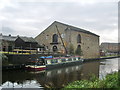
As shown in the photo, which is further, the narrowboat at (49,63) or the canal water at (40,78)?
the narrowboat at (49,63)

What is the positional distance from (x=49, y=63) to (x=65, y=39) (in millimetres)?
17604

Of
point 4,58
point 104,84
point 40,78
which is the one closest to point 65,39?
point 4,58

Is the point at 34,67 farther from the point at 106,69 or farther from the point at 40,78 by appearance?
the point at 106,69

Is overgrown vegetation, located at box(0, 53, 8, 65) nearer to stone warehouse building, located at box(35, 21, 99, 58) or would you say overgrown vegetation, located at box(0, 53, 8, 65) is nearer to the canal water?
the canal water

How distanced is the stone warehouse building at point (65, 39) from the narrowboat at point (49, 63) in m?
8.93

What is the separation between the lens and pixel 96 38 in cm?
5203

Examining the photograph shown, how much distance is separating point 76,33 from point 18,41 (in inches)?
692

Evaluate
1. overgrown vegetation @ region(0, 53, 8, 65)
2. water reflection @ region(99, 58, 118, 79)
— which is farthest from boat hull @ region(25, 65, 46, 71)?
water reflection @ region(99, 58, 118, 79)

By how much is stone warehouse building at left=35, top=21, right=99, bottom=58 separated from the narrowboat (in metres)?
8.93

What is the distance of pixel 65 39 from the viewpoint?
1567 inches

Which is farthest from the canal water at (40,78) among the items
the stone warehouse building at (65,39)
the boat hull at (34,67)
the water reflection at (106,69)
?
the stone warehouse building at (65,39)

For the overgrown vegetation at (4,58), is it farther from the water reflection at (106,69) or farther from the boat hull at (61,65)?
the water reflection at (106,69)

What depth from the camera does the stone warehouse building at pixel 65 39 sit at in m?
39.3

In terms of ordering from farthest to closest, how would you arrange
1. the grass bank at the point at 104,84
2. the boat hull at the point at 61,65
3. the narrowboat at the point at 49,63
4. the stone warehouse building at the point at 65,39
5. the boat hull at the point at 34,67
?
the stone warehouse building at the point at 65,39 < the boat hull at the point at 61,65 < the narrowboat at the point at 49,63 < the boat hull at the point at 34,67 < the grass bank at the point at 104,84
